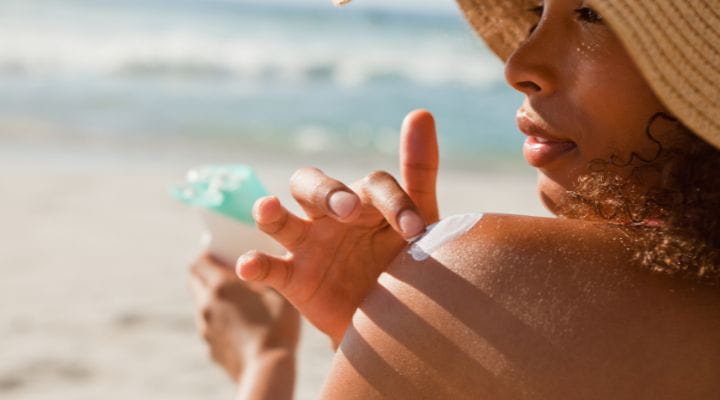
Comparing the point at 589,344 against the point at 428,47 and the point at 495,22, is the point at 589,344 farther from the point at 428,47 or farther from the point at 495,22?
the point at 428,47

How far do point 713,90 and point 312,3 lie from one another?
2339 centimetres

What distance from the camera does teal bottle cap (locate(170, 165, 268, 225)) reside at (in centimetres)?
226

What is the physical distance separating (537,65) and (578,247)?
357mm

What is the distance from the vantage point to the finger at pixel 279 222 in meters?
1.69

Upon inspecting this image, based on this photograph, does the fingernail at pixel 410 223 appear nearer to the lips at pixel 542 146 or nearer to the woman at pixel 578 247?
the woman at pixel 578 247

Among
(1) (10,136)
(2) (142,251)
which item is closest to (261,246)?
(2) (142,251)

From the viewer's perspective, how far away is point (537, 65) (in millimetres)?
1581

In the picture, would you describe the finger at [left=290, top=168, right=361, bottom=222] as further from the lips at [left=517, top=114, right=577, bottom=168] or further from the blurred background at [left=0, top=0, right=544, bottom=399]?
the blurred background at [left=0, top=0, right=544, bottom=399]

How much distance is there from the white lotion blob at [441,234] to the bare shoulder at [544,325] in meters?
0.02

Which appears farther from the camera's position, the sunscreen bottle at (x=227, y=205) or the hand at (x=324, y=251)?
the sunscreen bottle at (x=227, y=205)

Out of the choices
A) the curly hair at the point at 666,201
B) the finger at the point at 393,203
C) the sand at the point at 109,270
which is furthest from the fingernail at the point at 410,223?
the sand at the point at 109,270

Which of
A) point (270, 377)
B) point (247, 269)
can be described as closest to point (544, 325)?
point (247, 269)

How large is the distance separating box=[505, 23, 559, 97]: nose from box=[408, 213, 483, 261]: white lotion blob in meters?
0.28

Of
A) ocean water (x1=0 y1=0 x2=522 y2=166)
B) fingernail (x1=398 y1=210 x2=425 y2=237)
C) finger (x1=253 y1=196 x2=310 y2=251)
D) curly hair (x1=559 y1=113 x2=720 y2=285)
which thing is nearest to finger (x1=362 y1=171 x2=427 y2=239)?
fingernail (x1=398 y1=210 x2=425 y2=237)
